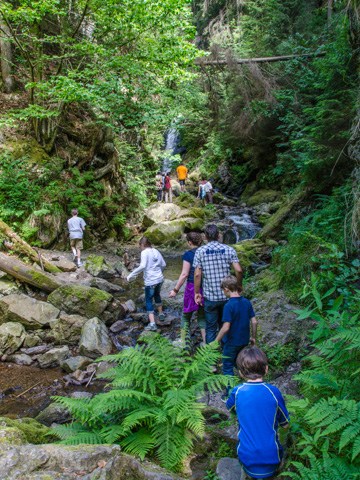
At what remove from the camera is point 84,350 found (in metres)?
5.77

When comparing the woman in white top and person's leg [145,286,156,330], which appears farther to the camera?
person's leg [145,286,156,330]

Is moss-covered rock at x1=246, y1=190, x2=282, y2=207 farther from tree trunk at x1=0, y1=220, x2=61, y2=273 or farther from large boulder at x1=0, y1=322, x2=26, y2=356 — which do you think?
large boulder at x1=0, y1=322, x2=26, y2=356

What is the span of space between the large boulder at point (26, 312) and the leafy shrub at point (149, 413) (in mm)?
4002

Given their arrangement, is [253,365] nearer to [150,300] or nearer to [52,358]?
[150,300]

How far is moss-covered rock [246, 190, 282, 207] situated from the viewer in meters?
18.2

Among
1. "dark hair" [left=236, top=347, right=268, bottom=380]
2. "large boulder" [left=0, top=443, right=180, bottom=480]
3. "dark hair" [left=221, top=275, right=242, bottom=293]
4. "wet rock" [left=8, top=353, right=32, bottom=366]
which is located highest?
"dark hair" [left=221, top=275, right=242, bottom=293]

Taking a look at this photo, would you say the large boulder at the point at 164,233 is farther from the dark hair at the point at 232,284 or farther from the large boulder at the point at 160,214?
the dark hair at the point at 232,284

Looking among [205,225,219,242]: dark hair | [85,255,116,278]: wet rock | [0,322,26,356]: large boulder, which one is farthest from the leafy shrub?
[85,255,116,278]: wet rock

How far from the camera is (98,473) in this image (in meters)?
1.80

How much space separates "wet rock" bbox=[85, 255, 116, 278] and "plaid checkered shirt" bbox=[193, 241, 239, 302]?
665 cm

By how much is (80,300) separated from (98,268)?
11.0ft

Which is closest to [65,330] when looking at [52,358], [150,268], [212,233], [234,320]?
[52,358]

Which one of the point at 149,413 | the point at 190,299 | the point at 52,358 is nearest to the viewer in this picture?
the point at 149,413

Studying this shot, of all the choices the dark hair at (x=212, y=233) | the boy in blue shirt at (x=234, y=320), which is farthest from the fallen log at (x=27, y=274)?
the boy in blue shirt at (x=234, y=320)
